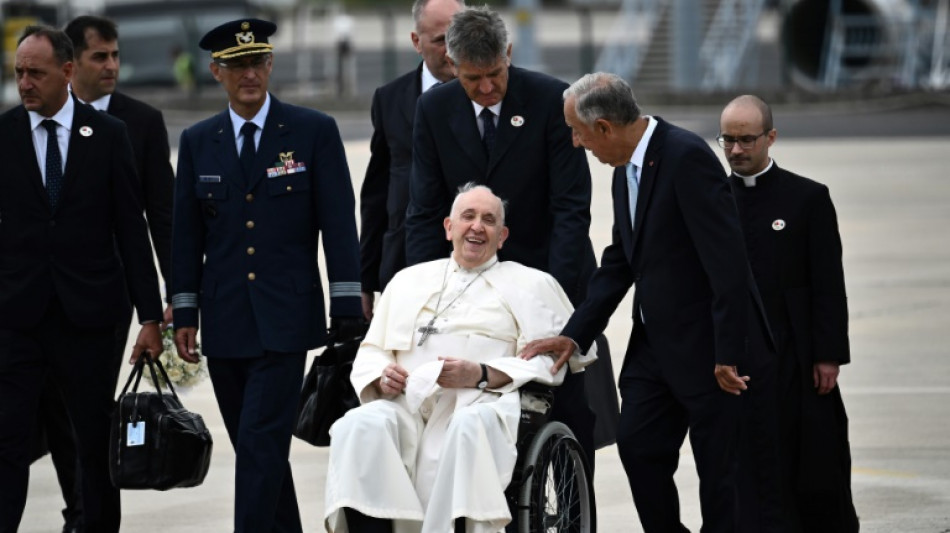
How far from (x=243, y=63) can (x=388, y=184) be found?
4.48ft

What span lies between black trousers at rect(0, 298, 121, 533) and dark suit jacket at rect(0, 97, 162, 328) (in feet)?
0.25

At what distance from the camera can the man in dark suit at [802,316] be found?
6.03 meters

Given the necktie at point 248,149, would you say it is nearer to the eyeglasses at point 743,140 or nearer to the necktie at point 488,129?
the necktie at point 488,129

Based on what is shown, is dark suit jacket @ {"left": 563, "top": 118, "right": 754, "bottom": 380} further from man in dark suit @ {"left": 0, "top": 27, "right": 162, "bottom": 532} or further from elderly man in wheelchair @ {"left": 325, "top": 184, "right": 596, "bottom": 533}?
man in dark suit @ {"left": 0, "top": 27, "right": 162, "bottom": 532}

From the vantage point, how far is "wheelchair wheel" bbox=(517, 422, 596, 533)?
5.62m

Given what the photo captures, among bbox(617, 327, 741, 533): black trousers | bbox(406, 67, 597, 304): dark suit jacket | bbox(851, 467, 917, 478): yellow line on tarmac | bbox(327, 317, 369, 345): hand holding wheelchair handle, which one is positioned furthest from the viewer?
bbox(851, 467, 917, 478): yellow line on tarmac

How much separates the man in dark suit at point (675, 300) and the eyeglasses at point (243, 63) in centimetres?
112

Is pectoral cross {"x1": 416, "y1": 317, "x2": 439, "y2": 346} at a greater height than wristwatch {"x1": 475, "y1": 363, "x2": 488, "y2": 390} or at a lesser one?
greater

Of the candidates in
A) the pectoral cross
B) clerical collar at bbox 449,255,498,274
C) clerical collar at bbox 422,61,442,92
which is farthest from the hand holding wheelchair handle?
clerical collar at bbox 422,61,442,92

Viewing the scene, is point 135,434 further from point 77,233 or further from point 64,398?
point 77,233

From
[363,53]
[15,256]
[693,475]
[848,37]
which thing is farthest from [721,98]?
[15,256]

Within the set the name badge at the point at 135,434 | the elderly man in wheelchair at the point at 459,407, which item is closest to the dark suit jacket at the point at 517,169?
the elderly man in wheelchair at the point at 459,407

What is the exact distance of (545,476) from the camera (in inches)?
224

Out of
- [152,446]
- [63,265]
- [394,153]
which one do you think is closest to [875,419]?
[394,153]
